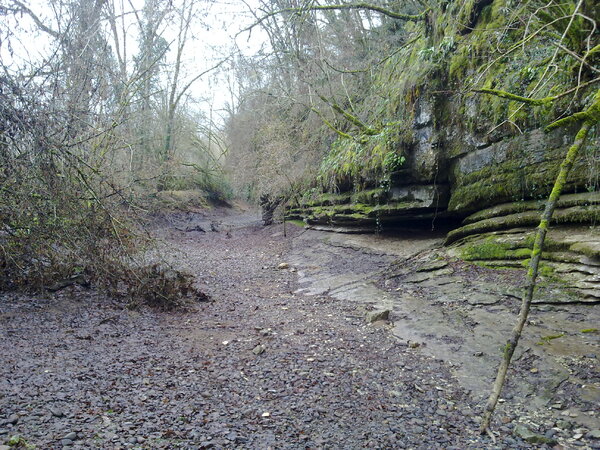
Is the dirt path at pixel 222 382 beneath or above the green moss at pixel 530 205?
beneath

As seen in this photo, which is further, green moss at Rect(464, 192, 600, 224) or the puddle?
green moss at Rect(464, 192, 600, 224)

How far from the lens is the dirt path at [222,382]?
2875mm

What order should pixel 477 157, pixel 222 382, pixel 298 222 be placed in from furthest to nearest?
pixel 298 222 < pixel 477 157 < pixel 222 382

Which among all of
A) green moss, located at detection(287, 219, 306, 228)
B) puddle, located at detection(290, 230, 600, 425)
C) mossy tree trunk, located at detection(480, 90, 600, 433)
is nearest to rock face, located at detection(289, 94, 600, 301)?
puddle, located at detection(290, 230, 600, 425)

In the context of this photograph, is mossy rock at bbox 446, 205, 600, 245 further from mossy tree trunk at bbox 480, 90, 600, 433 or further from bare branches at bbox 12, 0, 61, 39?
bare branches at bbox 12, 0, 61, 39

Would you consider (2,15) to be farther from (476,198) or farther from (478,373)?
(476,198)

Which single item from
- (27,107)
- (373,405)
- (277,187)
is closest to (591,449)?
(373,405)

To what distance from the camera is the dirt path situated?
2875 millimetres

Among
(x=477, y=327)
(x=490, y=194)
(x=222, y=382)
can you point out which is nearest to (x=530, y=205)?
(x=490, y=194)

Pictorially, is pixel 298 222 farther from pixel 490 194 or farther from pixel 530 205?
pixel 530 205

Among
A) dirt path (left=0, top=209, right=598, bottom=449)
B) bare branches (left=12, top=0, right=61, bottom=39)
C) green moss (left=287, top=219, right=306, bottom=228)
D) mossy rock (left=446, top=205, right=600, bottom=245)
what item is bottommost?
dirt path (left=0, top=209, right=598, bottom=449)

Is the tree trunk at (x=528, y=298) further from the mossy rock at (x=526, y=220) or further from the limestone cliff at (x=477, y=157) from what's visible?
the mossy rock at (x=526, y=220)

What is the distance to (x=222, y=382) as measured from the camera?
12.6 ft

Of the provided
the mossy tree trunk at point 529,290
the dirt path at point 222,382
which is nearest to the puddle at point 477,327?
the dirt path at point 222,382
